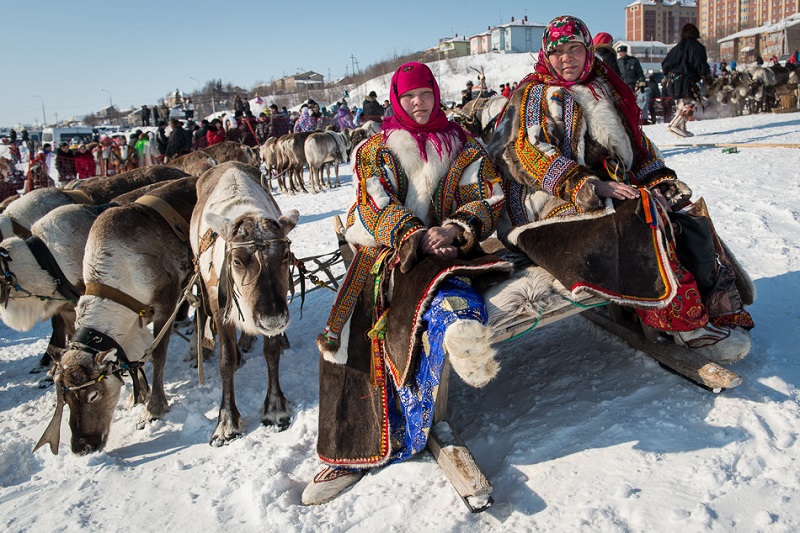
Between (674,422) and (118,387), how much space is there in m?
3.21

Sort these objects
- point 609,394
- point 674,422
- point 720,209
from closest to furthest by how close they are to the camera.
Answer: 1. point 674,422
2. point 609,394
3. point 720,209

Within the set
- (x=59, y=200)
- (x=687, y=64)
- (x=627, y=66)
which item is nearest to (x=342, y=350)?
(x=59, y=200)

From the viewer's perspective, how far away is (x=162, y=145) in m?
17.9

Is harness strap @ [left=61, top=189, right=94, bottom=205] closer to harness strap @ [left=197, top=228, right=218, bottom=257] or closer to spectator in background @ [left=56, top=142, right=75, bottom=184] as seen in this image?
harness strap @ [left=197, top=228, right=218, bottom=257]

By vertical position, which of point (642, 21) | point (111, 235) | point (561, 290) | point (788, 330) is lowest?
point (788, 330)

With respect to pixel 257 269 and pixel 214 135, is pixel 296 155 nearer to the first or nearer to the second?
pixel 214 135

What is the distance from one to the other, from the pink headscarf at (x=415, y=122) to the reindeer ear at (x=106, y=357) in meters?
2.18

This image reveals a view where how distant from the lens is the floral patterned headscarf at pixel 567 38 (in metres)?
2.82

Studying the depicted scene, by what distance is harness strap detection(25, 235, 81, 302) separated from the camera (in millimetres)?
4180

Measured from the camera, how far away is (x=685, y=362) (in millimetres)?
2545

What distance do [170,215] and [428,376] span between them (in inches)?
110

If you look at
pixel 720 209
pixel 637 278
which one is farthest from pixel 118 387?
pixel 720 209

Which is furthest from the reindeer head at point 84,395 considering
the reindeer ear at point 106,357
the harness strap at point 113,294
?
the harness strap at point 113,294

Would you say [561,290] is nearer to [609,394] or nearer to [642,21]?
[609,394]
